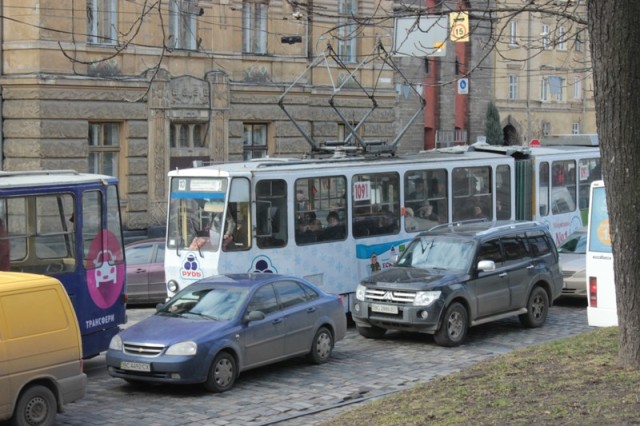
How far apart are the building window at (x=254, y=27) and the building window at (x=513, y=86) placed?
66.3ft

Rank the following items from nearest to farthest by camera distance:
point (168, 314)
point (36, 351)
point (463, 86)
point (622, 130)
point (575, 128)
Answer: point (622, 130)
point (36, 351)
point (168, 314)
point (463, 86)
point (575, 128)

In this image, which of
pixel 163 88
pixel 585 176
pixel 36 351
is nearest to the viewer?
pixel 36 351

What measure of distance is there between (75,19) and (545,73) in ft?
91.8

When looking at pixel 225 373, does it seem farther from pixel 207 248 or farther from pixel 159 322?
pixel 207 248

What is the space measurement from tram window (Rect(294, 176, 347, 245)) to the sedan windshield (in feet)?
12.8

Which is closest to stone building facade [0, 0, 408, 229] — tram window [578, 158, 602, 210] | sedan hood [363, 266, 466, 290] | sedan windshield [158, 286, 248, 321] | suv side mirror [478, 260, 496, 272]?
tram window [578, 158, 602, 210]

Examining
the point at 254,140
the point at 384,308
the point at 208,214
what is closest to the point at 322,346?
the point at 384,308

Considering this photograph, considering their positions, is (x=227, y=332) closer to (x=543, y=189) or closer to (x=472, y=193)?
(x=472, y=193)

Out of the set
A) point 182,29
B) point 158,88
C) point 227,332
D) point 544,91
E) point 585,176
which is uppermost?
point 544,91

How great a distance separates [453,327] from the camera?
17.8 meters

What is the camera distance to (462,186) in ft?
75.0

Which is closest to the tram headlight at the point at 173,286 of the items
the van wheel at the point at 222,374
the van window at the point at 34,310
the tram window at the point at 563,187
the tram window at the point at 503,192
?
the van wheel at the point at 222,374

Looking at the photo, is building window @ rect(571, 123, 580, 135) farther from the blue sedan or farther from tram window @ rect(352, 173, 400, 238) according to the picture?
the blue sedan

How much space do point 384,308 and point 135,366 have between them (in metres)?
5.06
